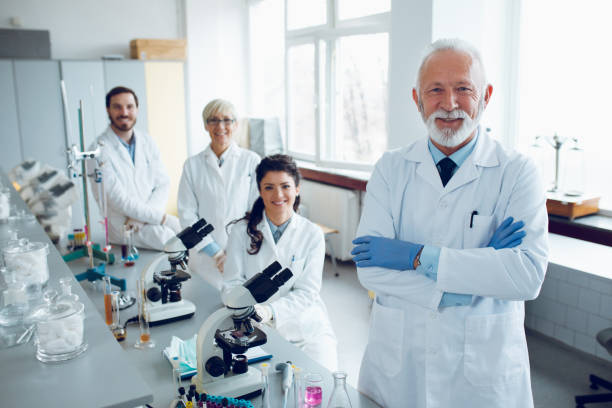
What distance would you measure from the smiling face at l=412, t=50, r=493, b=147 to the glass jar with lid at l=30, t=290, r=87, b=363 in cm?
118

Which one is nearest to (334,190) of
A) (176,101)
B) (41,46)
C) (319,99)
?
(319,99)

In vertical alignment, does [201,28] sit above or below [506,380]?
above

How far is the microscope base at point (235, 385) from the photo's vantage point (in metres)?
1.45

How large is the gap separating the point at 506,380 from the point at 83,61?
555 centimetres

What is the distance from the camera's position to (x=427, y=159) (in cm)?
171

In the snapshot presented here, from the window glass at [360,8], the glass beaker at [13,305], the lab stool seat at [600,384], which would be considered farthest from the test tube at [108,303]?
the window glass at [360,8]

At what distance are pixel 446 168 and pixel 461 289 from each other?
1.38 feet

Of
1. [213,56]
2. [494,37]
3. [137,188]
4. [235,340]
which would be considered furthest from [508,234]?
[213,56]

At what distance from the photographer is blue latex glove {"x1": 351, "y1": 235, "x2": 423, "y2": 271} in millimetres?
1604

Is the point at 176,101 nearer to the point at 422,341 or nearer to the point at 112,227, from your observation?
the point at 112,227

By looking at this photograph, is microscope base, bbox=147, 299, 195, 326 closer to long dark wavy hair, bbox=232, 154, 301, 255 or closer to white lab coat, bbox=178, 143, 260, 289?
long dark wavy hair, bbox=232, 154, 301, 255

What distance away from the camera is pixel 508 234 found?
1.55m

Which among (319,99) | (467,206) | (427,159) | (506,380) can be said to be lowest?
(506,380)

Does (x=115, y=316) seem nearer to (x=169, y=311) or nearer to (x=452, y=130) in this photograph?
(x=169, y=311)
